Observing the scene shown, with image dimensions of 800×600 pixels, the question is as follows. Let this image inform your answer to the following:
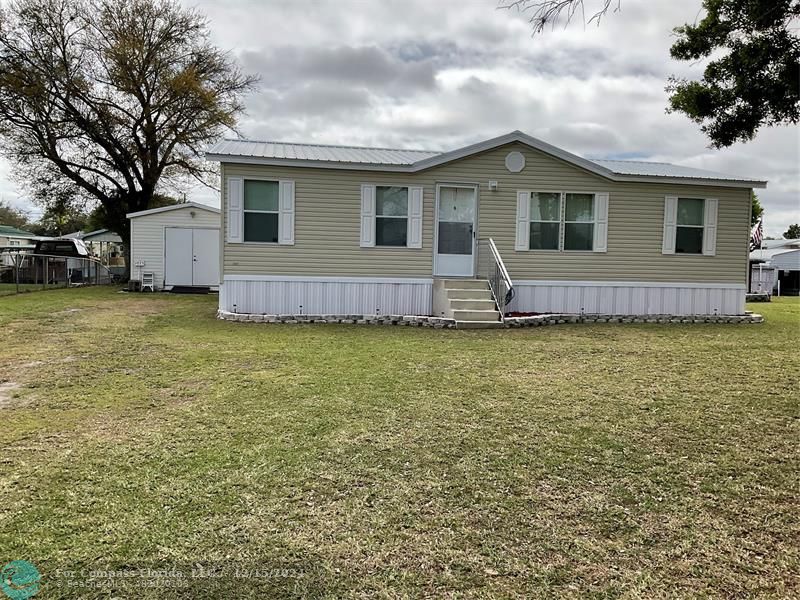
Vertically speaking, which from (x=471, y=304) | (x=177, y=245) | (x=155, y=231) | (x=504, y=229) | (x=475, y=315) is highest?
(x=155, y=231)

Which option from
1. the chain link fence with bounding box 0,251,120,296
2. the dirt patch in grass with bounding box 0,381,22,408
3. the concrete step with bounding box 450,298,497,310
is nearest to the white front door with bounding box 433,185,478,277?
the concrete step with bounding box 450,298,497,310

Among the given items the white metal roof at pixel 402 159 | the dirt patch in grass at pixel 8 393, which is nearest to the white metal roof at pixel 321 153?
the white metal roof at pixel 402 159

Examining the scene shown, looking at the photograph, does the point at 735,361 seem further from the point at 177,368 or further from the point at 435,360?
the point at 177,368

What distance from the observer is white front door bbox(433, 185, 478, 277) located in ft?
34.5

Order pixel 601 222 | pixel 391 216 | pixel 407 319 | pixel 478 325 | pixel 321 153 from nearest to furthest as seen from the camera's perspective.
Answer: pixel 478 325 → pixel 407 319 → pixel 391 216 → pixel 321 153 → pixel 601 222

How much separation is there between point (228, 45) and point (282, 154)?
13701mm

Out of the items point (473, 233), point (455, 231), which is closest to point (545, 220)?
point (473, 233)

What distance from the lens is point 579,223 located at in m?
10.8

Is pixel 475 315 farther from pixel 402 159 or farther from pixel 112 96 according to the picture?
pixel 112 96

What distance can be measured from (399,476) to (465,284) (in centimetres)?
722

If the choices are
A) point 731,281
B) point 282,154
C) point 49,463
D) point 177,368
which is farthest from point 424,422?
point 731,281

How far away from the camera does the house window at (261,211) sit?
32.6 ft

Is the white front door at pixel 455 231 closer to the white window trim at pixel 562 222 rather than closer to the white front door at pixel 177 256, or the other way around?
the white window trim at pixel 562 222

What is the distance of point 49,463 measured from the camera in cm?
315
